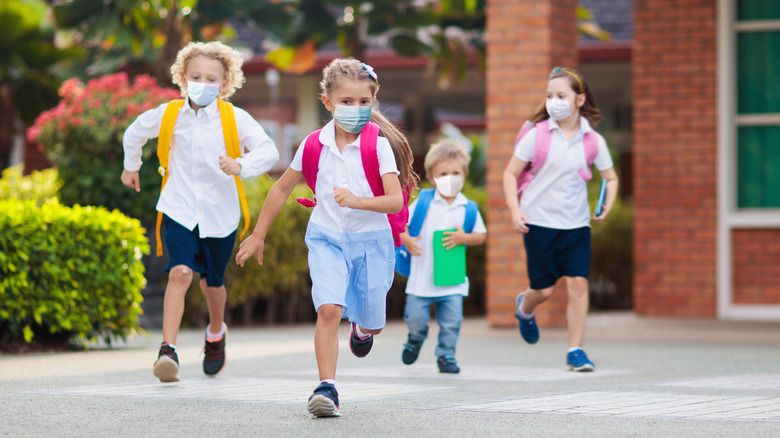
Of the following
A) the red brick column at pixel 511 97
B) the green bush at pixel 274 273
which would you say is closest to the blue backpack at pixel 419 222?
the red brick column at pixel 511 97

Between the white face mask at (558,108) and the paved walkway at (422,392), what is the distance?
165 cm

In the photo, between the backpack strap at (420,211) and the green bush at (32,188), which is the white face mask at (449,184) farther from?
the green bush at (32,188)

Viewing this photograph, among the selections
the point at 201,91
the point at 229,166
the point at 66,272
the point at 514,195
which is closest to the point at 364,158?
the point at 229,166

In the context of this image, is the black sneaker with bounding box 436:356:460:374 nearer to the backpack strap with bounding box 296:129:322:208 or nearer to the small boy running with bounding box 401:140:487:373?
the small boy running with bounding box 401:140:487:373

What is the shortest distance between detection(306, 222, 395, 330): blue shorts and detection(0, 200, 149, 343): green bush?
3787 mm

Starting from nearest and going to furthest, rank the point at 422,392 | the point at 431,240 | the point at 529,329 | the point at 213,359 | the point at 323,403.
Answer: the point at 323,403 < the point at 422,392 < the point at 213,359 < the point at 431,240 < the point at 529,329

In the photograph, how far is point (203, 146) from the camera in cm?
710

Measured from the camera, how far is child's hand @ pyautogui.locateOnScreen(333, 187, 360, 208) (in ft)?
17.6

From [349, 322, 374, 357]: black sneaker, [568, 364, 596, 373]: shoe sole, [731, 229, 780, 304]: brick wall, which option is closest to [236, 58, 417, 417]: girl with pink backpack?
[349, 322, 374, 357]: black sneaker

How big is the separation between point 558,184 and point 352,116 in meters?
2.76

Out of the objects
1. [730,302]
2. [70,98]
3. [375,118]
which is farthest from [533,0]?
[375,118]

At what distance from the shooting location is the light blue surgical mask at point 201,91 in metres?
7.02

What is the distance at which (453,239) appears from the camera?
7828mm

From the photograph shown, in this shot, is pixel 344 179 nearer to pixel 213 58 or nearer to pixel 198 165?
pixel 198 165
